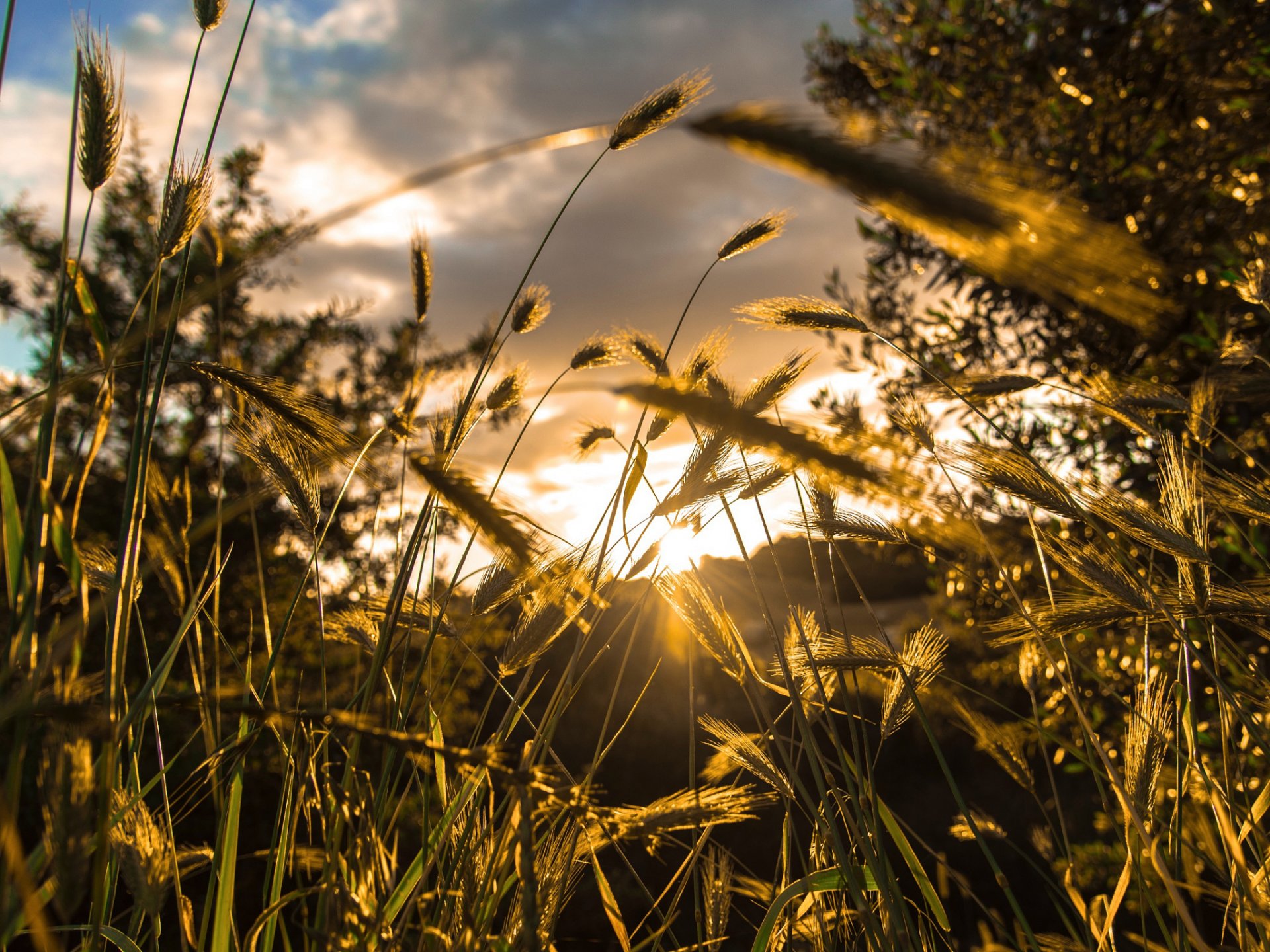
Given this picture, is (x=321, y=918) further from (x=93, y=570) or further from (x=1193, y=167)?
(x=1193, y=167)

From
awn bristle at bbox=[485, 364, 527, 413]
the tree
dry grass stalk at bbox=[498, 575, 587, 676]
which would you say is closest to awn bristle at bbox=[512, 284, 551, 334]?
awn bristle at bbox=[485, 364, 527, 413]

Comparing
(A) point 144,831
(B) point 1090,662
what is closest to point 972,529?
(A) point 144,831

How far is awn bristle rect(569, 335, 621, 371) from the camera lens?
175 cm

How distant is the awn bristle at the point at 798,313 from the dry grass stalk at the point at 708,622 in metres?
0.60

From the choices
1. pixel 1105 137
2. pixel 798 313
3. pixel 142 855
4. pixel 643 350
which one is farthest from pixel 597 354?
pixel 1105 137

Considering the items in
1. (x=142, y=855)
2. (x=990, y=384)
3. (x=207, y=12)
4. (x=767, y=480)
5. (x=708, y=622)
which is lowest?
(x=142, y=855)

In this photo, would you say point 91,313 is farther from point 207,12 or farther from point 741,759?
point 741,759

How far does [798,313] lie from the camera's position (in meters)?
1.53

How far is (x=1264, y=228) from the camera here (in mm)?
2803

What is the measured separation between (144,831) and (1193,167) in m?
4.14

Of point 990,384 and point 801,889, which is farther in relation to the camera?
point 990,384

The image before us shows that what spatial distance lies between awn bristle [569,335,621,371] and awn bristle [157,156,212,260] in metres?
0.81

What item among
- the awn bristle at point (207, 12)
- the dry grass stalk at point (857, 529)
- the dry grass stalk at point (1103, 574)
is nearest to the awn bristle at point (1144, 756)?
the dry grass stalk at point (1103, 574)

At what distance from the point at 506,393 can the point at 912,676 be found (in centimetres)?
104
